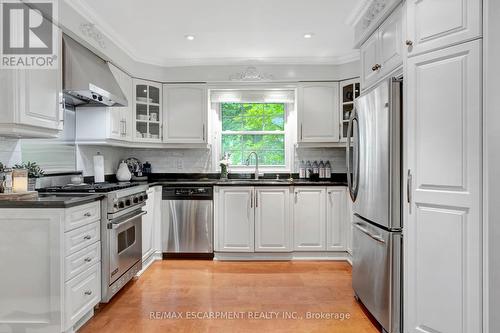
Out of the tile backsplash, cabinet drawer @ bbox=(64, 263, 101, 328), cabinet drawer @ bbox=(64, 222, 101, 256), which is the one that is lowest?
cabinet drawer @ bbox=(64, 263, 101, 328)

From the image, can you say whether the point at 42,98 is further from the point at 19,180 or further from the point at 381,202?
the point at 381,202

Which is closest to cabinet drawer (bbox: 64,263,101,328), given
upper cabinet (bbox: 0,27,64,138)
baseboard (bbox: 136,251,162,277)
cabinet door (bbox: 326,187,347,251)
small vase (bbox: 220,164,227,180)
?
baseboard (bbox: 136,251,162,277)

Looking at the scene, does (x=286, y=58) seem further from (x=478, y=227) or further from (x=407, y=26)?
(x=478, y=227)

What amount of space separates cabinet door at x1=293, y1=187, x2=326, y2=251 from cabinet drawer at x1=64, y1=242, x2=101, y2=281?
231 cm

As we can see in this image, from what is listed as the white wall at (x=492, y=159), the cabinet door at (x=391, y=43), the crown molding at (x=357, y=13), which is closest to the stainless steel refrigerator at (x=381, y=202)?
the cabinet door at (x=391, y=43)

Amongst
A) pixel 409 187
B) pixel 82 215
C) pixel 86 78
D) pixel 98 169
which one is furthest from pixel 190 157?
pixel 409 187

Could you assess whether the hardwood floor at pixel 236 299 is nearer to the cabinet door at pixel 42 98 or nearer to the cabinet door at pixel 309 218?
the cabinet door at pixel 309 218

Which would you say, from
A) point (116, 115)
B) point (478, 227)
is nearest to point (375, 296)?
point (478, 227)

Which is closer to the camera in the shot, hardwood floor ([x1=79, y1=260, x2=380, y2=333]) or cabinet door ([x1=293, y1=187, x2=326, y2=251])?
hardwood floor ([x1=79, y1=260, x2=380, y2=333])

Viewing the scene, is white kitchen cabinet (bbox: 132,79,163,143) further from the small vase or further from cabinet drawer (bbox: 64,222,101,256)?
cabinet drawer (bbox: 64,222,101,256)

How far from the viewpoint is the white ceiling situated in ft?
8.96

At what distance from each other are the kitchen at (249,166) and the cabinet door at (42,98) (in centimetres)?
1

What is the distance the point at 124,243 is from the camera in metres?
2.85

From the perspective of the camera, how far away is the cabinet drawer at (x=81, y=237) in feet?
6.63
